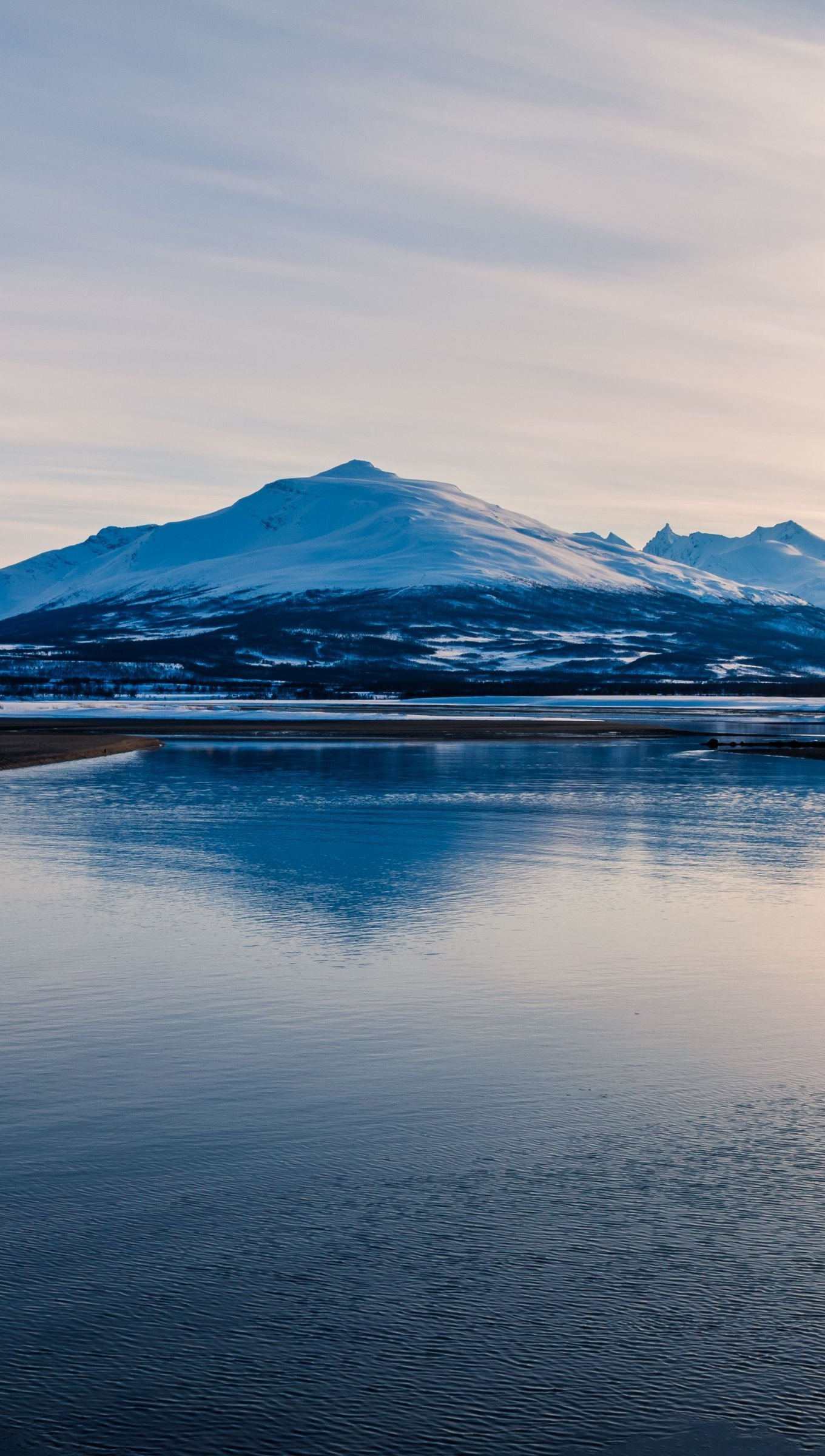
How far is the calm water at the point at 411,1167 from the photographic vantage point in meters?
8.24

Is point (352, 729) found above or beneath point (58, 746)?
above

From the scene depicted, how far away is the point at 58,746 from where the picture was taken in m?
76.8

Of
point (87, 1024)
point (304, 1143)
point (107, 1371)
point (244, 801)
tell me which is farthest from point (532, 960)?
point (244, 801)

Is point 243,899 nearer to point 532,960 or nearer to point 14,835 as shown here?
point 532,960

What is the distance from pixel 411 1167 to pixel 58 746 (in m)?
67.8

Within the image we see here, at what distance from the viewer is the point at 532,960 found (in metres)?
20.6

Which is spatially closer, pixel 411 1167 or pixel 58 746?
pixel 411 1167

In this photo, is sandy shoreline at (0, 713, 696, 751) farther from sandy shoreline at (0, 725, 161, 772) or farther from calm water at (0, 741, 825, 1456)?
calm water at (0, 741, 825, 1456)

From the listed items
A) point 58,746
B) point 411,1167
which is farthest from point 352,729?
point 411,1167

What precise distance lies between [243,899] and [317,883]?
7.19 feet

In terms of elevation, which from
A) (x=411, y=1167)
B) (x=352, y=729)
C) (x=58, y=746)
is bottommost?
(x=411, y=1167)

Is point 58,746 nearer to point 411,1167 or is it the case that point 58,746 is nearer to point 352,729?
point 352,729

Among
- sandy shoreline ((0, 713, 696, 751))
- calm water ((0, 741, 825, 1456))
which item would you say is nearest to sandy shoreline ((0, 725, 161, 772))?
sandy shoreline ((0, 713, 696, 751))

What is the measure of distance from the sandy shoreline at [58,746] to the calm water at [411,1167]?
39.2 meters
